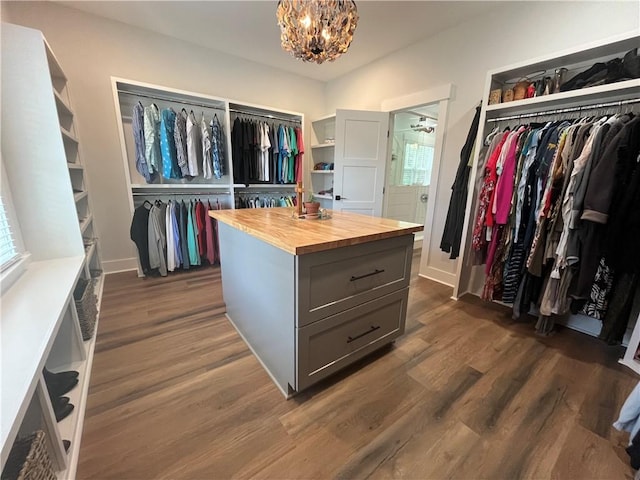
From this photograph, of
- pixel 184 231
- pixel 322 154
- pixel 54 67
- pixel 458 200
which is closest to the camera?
pixel 54 67

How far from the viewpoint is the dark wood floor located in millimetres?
1101

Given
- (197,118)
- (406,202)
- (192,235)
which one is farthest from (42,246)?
(406,202)

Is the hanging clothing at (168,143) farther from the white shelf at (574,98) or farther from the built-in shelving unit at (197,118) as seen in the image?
the white shelf at (574,98)

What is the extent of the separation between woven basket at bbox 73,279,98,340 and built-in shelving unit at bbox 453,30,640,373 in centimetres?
307

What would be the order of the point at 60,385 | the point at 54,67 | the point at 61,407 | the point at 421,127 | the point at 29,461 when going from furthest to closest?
the point at 421,127, the point at 54,67, the point at 60,385, the point at 61,407, the point at 29,461

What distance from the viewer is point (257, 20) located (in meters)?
2.60

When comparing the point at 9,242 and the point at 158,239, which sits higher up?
the point at 9,242

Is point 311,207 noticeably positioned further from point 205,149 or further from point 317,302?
point 205,149

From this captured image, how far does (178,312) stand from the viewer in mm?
2260

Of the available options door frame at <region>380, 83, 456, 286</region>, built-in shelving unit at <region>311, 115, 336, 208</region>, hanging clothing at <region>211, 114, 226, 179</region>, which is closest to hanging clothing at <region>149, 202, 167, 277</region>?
hanging clothing at <region>211, 114, 226, 179</region>

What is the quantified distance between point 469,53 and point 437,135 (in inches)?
30.3

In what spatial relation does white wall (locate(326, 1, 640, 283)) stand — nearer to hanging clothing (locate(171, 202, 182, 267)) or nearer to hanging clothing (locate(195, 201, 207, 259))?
hanging clothing (locate(195, 201, 207, 259))

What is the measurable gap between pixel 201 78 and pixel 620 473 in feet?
15.0

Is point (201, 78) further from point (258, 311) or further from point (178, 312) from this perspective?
point (258, 311)
